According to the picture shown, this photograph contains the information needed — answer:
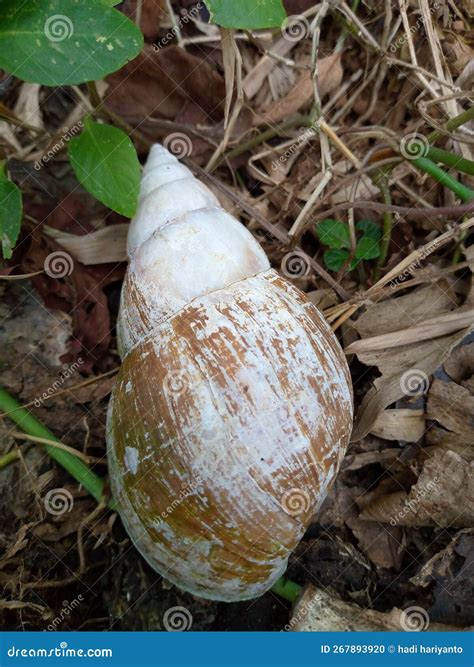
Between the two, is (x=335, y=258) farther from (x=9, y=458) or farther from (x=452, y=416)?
(x=9, y=458)

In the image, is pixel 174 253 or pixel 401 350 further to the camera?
pixel 401 350

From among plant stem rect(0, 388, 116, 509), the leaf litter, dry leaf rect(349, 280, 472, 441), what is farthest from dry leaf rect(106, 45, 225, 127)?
plant stem rect(0, 388, 116, 509)

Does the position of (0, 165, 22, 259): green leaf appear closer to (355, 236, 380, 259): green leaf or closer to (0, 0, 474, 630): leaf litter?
(0, 0, 474, 630): leaf litter

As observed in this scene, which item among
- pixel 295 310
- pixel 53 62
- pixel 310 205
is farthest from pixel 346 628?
pixel 53 62

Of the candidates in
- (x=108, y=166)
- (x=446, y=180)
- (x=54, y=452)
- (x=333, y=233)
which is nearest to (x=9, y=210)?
(x=108, y=166)

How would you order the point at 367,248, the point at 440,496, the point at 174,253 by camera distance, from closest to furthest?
the point at 174,253, the point at 440,496, the point at 367,248
